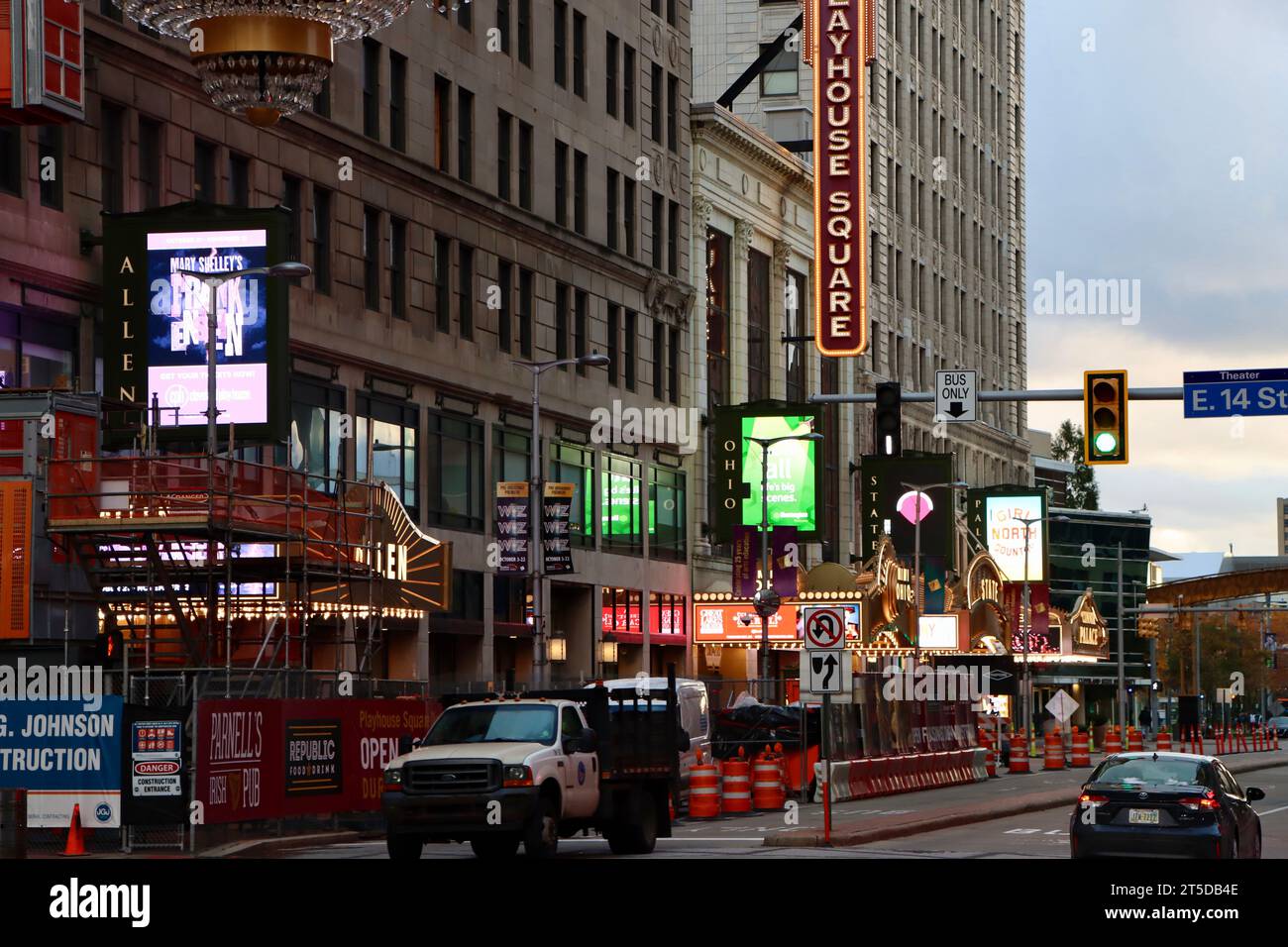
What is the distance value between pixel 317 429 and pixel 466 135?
12133 millimetres

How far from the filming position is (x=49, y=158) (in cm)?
4006

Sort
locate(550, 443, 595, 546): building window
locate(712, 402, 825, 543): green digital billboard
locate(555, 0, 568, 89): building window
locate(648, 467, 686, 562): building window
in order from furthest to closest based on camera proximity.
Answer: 1. locate(712, 402, 825, 543): green digital billboard
2. locate(648, 467, 686, 562): building window
3. locate(555, 0, 568, 89): building window
4. locate(550, 443, 595, 546): building window

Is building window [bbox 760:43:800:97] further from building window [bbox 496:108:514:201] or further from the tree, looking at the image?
the tree

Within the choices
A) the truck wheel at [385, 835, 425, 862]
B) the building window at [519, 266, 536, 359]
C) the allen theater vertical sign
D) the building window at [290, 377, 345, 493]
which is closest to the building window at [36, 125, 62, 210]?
the building window at [290, 377, 345, 493]

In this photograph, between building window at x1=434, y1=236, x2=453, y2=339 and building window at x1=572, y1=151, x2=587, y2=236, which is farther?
building window at x1=572, y1=151, x2=587, y2=236

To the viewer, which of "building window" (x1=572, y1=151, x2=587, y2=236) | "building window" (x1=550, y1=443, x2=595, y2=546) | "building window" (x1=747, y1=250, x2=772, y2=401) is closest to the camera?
"building window" (x1=550, y1=443, x2=595, y2=546)

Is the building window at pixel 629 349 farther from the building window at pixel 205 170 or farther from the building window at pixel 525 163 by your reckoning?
the building window at pixel 205 170

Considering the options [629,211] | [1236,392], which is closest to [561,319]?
[629,211]

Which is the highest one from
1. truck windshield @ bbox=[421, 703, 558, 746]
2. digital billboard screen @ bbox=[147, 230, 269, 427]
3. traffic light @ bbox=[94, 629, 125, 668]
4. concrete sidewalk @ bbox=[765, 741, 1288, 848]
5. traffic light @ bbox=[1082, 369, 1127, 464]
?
digital billboard screen @ bbox=[147, 230, 269, 427]

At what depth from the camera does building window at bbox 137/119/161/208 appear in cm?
4344

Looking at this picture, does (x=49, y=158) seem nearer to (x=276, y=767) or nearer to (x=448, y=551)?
(x=448, y=551)

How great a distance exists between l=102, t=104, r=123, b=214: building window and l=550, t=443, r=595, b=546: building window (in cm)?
2177
